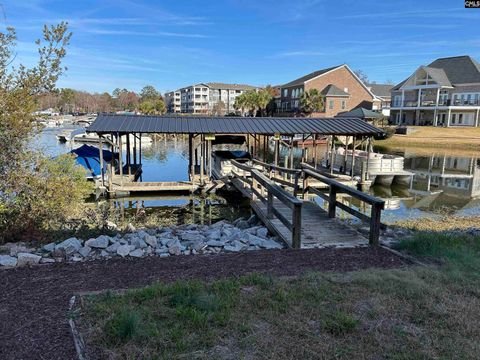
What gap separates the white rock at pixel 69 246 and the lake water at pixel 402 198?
8.11 feet

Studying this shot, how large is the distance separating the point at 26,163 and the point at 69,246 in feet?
6.80

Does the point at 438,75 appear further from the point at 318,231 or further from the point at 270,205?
the point at 318,231

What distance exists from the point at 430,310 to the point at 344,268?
1.62 m

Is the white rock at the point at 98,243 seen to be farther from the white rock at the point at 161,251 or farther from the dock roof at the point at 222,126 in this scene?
the dock roof at the point at 222,126

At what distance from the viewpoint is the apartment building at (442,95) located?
4988 centimetres

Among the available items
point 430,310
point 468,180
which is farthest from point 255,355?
point 468,180

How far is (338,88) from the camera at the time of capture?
63344 millimetres

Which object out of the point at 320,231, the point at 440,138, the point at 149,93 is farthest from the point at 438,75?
the point at 149,93

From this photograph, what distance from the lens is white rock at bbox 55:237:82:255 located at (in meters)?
5.89

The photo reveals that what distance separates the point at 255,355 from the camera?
3.06 metres

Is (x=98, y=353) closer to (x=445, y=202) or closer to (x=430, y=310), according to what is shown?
(x=430, y=310)

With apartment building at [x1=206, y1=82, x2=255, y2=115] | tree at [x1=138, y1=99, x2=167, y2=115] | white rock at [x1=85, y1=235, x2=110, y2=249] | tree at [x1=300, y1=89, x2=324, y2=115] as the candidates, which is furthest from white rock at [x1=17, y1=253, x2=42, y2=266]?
apartment building at [x1=206, y1=82, x2=255, y2=115]

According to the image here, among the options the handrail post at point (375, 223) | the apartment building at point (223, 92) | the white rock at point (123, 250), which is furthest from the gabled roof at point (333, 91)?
the white rock at point (123, 250)

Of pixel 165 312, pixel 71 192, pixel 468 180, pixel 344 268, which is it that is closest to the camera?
pixel 165 312
